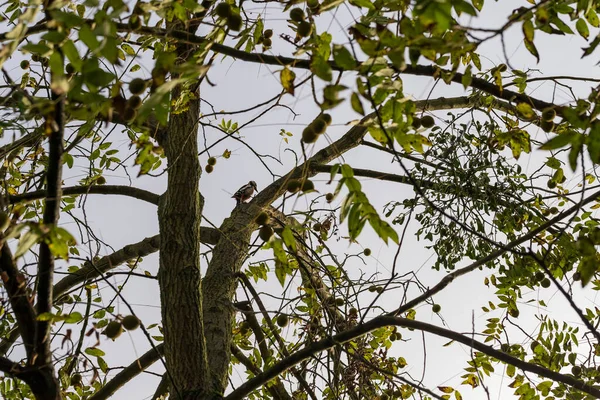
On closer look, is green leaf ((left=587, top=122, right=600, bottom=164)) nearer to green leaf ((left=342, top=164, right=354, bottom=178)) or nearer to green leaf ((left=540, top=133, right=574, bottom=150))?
green leaf ((left=540, top=133, right=574, bottom=150))

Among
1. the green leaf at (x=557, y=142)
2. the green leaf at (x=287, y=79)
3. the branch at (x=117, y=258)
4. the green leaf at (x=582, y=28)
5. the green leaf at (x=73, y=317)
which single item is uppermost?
the branch at (x=117, y=258)

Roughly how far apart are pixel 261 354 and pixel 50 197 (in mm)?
2228

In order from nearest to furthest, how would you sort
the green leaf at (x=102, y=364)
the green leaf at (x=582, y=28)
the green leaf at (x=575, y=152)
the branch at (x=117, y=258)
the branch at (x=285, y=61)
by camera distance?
the green leaf at (x=575, y=152) < the branch at (x=285, y=61) < the green leaf at (x=582, y=28) < the green leaf at (x=102, y=364) < the branch at (x=117, y=258)

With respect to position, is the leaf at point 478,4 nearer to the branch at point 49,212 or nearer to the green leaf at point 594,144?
the green leaf at point 594,144

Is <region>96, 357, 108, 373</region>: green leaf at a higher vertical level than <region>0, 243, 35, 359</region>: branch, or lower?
higher

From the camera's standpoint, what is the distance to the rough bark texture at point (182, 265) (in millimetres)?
2730

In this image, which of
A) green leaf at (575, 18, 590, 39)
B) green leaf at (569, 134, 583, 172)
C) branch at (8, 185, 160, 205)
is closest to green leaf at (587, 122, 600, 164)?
green leaf at (569, 134, 583, 172)

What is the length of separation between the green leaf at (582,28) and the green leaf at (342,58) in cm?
114

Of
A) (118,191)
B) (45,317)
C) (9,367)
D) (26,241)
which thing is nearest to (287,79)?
(26,241)

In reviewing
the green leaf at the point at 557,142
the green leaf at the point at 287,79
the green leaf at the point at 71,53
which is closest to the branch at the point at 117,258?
the green leaf at the point at 287,79

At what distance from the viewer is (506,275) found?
353 cm

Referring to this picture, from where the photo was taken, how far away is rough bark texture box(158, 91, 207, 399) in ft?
8.96

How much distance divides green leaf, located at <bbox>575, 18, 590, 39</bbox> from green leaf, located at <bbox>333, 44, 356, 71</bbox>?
3.73 ft

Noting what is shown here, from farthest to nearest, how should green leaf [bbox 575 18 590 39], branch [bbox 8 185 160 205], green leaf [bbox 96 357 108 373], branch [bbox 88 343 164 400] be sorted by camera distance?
branch [bbox 8 185 160 205]
green leaf [bbox 96 357 108 373]
branch [bbox 88 343 164 400]
green leaf [bbox 575 18 590 39]
